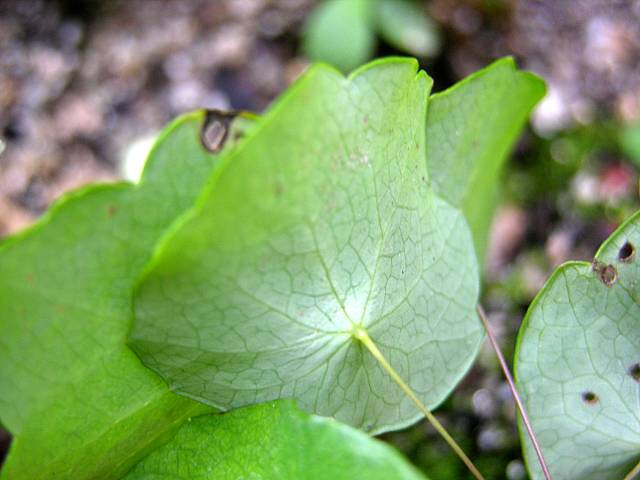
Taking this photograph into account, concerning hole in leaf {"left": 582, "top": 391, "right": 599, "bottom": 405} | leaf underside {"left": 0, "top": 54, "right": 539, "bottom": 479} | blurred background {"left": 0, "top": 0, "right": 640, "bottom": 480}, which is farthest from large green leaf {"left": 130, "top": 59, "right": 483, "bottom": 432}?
blurred background {"left": 0, "top": 0, "right": 640, "bottom": 480}

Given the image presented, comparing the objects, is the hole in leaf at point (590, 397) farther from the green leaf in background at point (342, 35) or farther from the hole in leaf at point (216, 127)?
the green leaf in background at point (342, 35)

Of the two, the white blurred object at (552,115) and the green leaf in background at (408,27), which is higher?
the green leaf in background at (408,27)

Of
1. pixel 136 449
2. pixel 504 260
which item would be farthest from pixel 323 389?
pixel 504 260

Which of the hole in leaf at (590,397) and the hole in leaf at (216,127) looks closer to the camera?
the hole in leaf at (216,127)

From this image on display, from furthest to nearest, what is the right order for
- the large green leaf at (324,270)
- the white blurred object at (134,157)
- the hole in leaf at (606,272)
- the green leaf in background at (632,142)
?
the white blurred object at (134,157), the green leaf in background at (632,142), the hole in leaf at (606,272), the large green leaf at (324,270)

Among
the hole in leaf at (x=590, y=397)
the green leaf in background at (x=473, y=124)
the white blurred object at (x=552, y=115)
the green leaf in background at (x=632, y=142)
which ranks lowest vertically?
the green leaf in background at (x=632, y=142)

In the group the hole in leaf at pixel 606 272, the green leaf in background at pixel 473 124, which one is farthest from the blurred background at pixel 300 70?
the hole in leaf at pixel 606 272

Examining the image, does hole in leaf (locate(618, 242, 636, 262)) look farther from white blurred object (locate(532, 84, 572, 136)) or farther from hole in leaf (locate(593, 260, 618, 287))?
white blurred object (locate(532, 84, 572, 136))

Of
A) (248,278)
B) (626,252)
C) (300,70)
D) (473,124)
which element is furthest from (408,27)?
(248,278)
